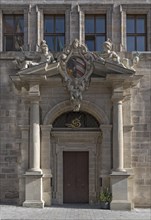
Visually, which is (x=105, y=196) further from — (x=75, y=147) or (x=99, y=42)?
(x=99, y=42)

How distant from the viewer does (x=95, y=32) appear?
2178 cm

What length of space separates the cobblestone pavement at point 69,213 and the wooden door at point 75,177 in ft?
3.04

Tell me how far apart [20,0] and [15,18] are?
2.75 feet

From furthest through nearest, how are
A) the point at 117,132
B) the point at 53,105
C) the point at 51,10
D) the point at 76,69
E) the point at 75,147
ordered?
the point at 51,10, the point at 75,147, the point at 53,105, the point at 76,69, the point at 117,132

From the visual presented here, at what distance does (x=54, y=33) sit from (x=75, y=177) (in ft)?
21.0

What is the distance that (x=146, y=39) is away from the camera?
21.7 meters

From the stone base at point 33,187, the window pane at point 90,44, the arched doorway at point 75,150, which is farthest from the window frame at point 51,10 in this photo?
the stone base at point 33,187

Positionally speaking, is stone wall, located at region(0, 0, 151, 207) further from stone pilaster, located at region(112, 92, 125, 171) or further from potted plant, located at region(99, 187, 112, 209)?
potted plant, located at region(99, 187, 112, 209)

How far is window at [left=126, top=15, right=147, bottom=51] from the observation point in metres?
21.7

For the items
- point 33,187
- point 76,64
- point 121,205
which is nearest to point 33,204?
point 33,187

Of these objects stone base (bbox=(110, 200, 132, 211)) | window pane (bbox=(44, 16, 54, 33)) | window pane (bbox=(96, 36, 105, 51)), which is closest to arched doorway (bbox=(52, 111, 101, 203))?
stone base (bbox=(110, 200, 132, 211))

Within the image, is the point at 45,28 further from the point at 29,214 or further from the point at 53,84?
the point at 29,214

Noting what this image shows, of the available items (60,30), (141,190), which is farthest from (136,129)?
(60,30)

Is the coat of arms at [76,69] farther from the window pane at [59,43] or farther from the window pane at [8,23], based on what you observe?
the window pane at [8,23]
